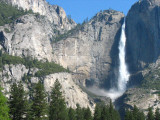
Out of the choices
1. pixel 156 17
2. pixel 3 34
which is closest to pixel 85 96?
pixel 3 34

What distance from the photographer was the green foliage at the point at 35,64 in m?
127

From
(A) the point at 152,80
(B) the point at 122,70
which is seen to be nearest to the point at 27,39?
(B) the point at 122,70

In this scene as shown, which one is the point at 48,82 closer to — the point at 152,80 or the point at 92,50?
the point at 152,80

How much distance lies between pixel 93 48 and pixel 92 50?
1702mm

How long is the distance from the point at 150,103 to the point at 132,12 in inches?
2894

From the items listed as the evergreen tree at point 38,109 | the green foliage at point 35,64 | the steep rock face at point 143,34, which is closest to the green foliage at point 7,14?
the green foliage at point 35,64

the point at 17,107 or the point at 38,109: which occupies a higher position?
the point at 17,107

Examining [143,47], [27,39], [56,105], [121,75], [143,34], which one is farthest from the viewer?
[121,75]

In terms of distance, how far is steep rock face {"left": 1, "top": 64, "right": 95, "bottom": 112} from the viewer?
404 ft

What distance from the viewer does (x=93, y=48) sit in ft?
585

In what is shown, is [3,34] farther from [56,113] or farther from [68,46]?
[56,113]

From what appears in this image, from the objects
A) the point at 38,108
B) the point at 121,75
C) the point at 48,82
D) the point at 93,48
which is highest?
the point at 93,48

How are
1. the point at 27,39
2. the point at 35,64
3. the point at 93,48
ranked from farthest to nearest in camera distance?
the point at 93,48
the point at 27,39
the point at 35,64

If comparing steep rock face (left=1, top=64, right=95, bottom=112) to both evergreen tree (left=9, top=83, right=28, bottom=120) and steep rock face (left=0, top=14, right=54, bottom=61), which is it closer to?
steep rock face (left=0, top=14, right=54, bottom=61)
